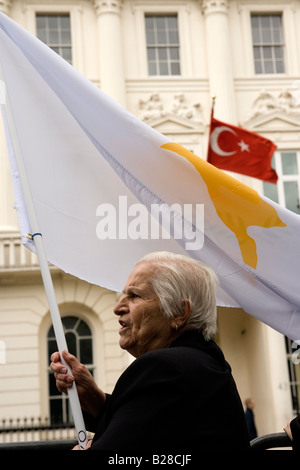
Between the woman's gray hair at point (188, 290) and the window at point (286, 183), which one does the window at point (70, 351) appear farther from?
the woman's gray hair at point (188, 290)

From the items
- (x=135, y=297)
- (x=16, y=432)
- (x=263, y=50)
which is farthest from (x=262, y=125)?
(x=135, y=297)

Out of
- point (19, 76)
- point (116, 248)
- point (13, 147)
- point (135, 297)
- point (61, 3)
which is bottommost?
point (135, 297)

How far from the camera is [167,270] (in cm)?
298

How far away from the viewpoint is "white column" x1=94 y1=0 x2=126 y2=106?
21.1 metres

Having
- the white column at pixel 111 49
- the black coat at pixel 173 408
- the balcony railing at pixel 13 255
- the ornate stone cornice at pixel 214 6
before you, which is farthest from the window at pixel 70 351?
the black coat at pixel 173 408

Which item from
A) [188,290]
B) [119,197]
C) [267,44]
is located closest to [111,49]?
[267,44]

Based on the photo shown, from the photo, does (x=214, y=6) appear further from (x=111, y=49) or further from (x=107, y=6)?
(x=111, y=49)

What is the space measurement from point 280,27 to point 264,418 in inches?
416

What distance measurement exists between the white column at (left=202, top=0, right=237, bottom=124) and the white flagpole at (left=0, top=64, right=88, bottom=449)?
1750 cm

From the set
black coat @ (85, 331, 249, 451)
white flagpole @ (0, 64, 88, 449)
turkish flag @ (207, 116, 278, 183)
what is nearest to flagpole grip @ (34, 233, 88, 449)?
white flagpole @ (0, 64, 88, 449)

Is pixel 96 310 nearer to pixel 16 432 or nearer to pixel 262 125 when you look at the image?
pixel 16 432

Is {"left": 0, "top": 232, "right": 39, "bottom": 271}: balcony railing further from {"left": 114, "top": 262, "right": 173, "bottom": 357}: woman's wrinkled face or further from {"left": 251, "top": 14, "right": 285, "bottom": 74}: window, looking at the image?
{"left": 114, "top": 262, "right": 173, "bottom": 357}: woman's wrinkled face

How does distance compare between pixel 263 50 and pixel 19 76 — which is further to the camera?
pixel 263 50

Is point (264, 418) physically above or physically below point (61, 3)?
below
